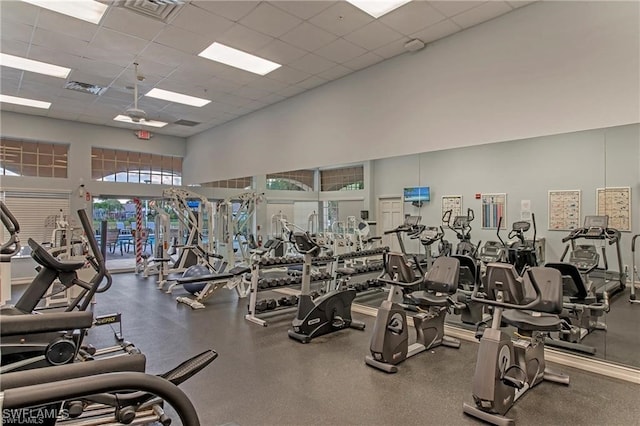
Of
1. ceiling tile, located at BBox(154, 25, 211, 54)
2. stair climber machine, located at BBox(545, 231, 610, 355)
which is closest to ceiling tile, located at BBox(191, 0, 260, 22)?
ceiling tile, located at BBox(154, 25, 211, 54)

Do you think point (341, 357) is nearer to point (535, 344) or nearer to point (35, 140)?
point (535, 344)

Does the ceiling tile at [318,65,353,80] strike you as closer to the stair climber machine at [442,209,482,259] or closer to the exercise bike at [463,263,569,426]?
the stair climber machine at [442,209,482,259]

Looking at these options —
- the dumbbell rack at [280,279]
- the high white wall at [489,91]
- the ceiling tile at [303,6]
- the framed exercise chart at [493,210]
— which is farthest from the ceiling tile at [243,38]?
the framed exercise chart at [493,210]

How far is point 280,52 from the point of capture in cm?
541

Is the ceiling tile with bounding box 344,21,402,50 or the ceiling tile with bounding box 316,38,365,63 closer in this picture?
the ceiling tile with bounding box 344,21,402,50

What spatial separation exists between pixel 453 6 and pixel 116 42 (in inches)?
180

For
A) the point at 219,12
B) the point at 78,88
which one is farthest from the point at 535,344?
the point at 78,88

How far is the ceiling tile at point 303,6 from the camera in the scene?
4.16 m

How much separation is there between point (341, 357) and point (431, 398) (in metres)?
1.15

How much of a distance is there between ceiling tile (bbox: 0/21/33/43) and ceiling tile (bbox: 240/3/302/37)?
2.84m

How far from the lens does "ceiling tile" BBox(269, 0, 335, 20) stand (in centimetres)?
416

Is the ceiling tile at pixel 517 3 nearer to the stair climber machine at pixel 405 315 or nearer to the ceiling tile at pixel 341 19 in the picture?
the ceiling tile at pixel 341 19

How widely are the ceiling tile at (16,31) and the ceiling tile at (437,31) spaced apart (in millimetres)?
5136

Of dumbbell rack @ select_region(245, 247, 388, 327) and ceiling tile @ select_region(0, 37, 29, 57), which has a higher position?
ceiling tile @ select_region(0, 37, 29, 57)
